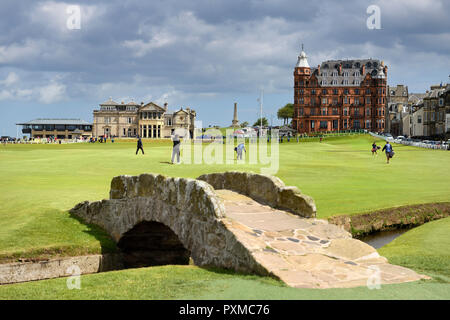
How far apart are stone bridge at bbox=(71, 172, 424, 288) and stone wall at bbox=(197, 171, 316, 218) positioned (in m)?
0.03

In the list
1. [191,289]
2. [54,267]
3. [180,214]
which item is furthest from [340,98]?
[191,289]

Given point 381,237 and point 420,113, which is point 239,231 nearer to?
point 381,237

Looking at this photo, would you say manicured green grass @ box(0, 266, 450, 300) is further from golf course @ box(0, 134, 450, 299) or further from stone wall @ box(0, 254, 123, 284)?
stone wall @ box(0, 254, 123, 284)

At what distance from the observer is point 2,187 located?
1046 inches

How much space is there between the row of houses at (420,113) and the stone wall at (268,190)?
93.1 meters

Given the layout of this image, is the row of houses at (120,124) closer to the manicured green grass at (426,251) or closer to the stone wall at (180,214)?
the stone wall at (180,214)

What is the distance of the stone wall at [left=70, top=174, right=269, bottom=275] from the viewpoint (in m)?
10.9

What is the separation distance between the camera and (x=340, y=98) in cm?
14325

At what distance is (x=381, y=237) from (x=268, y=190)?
6784 millimetres

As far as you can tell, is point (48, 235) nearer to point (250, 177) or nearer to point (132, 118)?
point (250, 177)

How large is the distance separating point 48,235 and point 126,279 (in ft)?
28.6

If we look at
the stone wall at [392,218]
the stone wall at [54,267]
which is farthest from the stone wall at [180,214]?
the stone wall at [392,218]

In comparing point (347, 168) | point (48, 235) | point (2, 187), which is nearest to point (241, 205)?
point (48, 235)

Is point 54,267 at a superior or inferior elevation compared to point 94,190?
inferior
